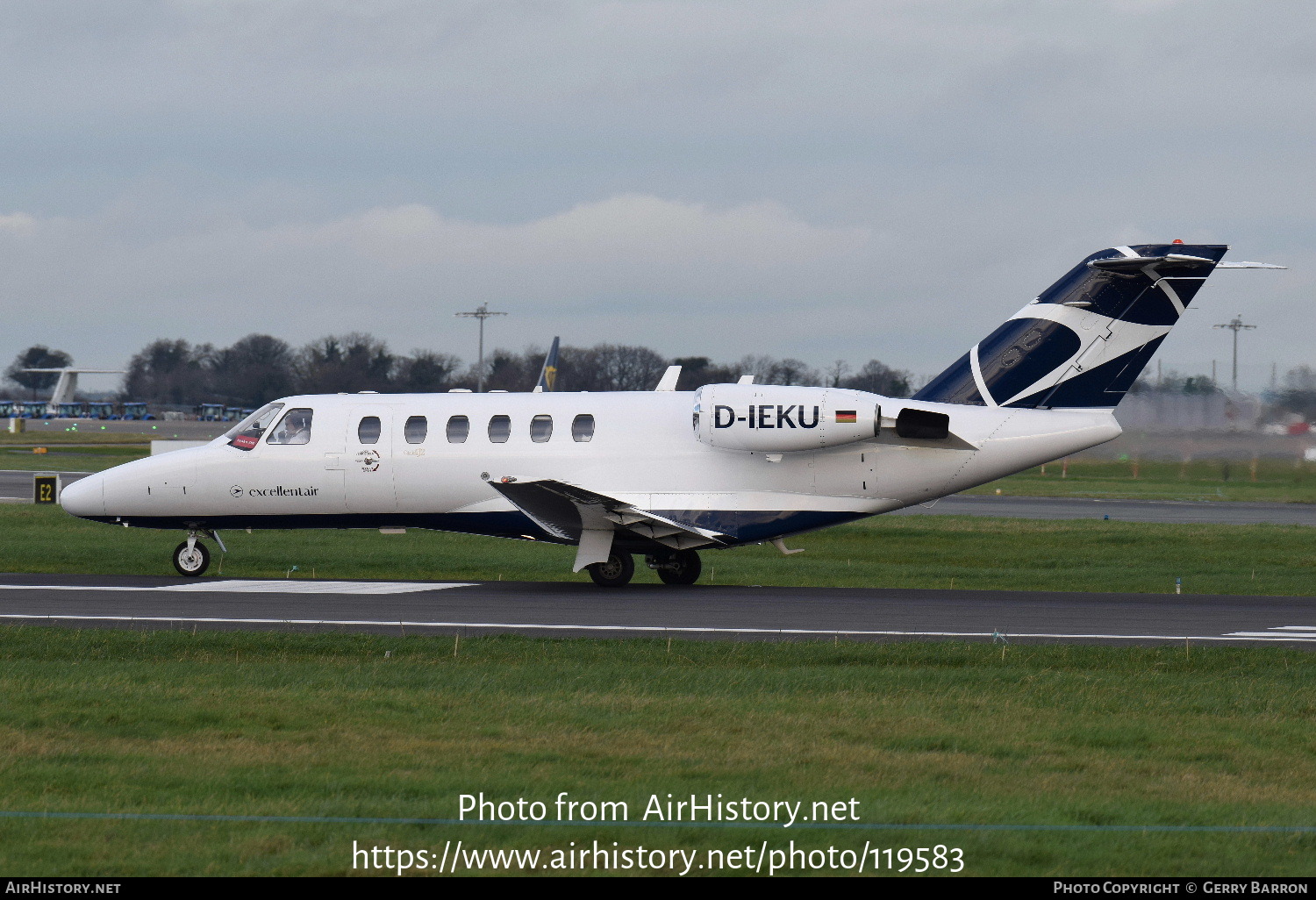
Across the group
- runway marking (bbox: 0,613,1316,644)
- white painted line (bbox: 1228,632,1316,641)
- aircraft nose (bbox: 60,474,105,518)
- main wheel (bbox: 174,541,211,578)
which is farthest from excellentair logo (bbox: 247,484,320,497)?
white painted line (bbox: 1228,632,1316,641)

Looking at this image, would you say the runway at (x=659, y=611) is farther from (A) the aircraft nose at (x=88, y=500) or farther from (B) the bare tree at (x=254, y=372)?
(B) the bare tree at (x=254, y=372)

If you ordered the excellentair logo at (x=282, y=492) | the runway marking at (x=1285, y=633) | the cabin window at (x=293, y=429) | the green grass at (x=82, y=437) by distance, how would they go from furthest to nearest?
the green grass at (x=82, y=437)
the cabin window at (x=293, y=429)
the excellentair logo at (x=282, y=492)
the runway marking at (x=1285, y=633)

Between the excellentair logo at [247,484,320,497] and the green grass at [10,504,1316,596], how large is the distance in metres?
1.78

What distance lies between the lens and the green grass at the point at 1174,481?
2327cm

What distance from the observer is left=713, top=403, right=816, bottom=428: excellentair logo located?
68.0ft

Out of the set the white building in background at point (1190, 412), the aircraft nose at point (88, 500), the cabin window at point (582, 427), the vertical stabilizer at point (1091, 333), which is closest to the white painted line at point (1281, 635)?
the vertical stabilizer at point (1091, 333)

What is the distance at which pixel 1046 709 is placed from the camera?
442 inches

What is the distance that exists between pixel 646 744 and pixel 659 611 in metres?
8.77

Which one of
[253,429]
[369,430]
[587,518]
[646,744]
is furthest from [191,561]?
[646,744]

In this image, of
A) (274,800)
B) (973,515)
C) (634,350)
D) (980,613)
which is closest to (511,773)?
(274,800)

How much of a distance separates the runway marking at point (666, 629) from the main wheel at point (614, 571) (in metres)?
4.78

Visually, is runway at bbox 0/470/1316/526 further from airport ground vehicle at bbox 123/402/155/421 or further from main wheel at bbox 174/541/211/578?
airport ground vehicle at bbox 123/402/155/421

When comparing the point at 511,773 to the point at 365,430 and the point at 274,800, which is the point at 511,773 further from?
the point at 365,430

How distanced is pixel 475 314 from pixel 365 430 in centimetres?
5098
